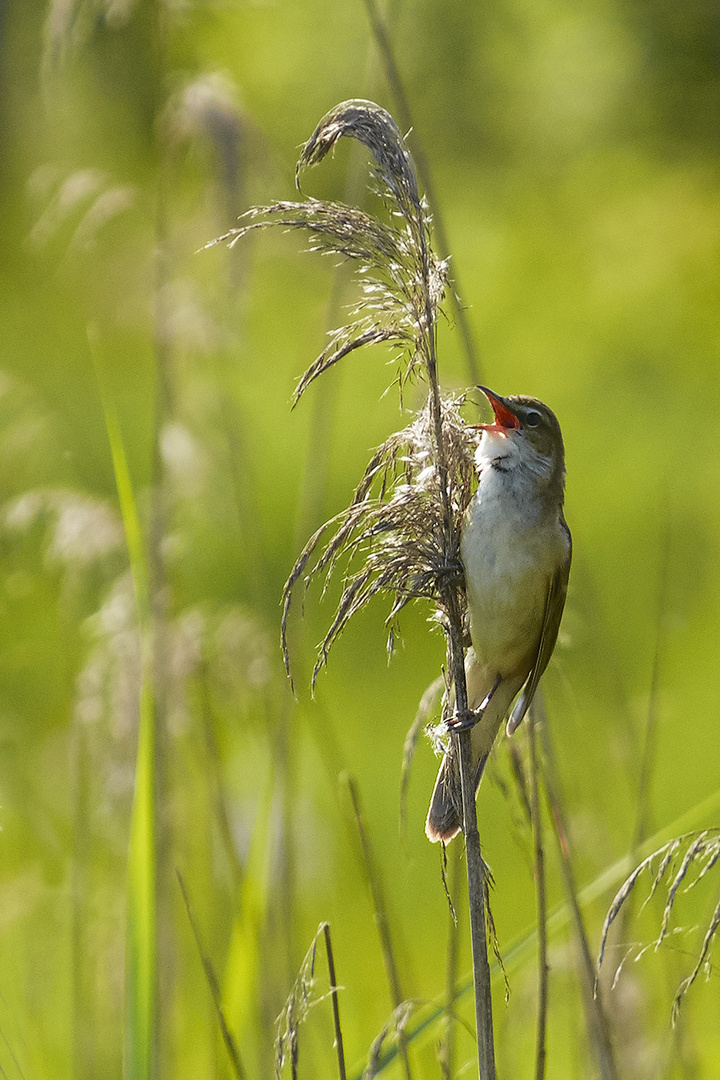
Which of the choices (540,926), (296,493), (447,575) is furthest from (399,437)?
(296,493)

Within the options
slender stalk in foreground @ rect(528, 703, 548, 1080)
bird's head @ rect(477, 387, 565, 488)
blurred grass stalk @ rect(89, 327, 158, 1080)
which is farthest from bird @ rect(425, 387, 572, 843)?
blurred grass stalk @ rect(89, 327, 158, 1080)

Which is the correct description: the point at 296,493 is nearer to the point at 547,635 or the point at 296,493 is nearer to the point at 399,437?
the point at 547,635

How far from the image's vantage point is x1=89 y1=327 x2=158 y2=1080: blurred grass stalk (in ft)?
4.07

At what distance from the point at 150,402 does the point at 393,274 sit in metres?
7.08

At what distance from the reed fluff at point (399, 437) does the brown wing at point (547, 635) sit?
0.41 m

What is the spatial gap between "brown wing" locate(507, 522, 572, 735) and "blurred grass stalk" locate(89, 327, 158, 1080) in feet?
1.69

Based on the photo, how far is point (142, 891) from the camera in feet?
4.31

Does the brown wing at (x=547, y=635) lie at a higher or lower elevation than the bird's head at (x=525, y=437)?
lower

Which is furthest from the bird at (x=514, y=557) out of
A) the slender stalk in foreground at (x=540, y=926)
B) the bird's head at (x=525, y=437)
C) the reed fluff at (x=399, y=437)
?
the reed fluff at (x=399, y=437)

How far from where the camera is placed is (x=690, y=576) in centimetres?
561

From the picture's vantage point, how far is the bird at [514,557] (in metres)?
1.60

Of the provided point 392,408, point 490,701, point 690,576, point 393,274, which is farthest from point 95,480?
point 393,274

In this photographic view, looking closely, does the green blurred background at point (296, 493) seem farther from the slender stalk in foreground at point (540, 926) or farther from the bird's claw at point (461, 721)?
the bird's claw at point (461, 721)

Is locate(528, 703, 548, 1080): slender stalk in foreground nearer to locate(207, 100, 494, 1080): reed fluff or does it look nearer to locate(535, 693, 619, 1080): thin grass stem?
locate(535, 693, 619, 1080): thin grass stem
